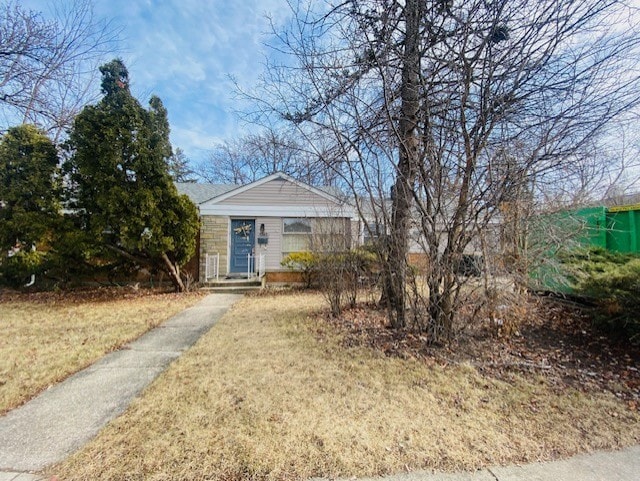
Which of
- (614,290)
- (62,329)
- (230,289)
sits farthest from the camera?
(230,289)

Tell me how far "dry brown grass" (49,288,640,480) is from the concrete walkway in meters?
0.11

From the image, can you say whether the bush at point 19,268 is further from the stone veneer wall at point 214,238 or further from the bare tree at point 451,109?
the bare tree at point 451,109

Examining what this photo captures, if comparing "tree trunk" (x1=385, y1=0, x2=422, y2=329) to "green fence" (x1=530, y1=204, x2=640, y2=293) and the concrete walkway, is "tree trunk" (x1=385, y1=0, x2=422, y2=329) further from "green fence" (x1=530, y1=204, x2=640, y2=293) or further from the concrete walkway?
the concrete walkway

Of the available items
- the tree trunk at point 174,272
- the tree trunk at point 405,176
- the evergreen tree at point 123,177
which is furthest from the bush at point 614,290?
the tree trunk at point 174,272

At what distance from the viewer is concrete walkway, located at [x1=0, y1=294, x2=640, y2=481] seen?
1937mm

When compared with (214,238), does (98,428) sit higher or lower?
lower

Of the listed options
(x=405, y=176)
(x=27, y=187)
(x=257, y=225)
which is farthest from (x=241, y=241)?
(x=405, y=176)

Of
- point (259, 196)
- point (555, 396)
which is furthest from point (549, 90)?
point (259, 196)

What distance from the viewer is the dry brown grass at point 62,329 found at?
11.4 feet

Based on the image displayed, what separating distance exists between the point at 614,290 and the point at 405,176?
3.26 m

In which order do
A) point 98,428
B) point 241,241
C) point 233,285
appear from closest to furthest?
1. point 98,428
2. point 233,285
3. point 241,241

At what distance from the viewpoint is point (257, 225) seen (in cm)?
1134

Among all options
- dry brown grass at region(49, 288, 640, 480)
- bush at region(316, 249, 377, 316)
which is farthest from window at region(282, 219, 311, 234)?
dry brown grass at region(49, 288, 640, 480)

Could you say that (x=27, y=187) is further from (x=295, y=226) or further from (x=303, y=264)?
(x=303, y=264)
